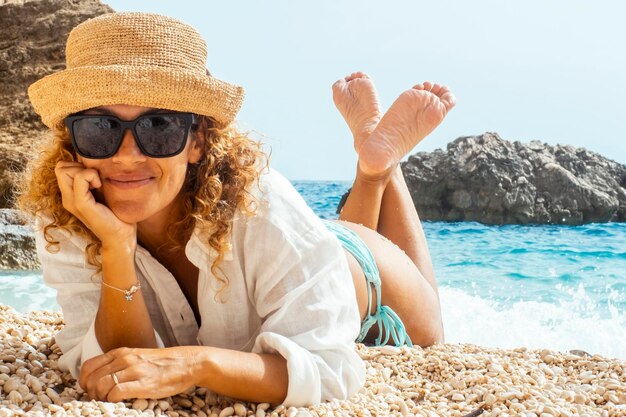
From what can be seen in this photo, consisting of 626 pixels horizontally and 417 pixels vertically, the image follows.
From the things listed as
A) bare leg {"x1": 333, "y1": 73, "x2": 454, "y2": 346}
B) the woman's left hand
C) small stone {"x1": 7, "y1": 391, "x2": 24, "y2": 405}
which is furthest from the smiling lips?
bare leg {"x1": 333, "y1": 73, "x2": 454, "y2": 346}

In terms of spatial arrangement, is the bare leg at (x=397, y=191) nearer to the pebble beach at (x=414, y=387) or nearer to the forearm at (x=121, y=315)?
the pebble beach at (x=414, y=387)

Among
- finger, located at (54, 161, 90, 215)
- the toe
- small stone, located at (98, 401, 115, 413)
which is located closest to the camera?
small stone, located at (98, 401, 115, 413)

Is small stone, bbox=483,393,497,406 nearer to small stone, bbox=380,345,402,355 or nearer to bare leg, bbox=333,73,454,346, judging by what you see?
small stone, bbox=380,345,402,355

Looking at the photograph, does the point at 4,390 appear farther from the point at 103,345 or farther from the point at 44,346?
the point at 44,346

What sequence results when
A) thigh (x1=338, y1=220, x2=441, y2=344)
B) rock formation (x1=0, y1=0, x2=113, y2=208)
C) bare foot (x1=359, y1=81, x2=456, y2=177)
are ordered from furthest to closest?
1. rock formation (x1=0, y1=0, x2=113, y2=208)
2. bare foot (x1=359, y1=81, x2=456, y2=177)
3. thigh (x1=338, y1=220, x2=441, y2=344)

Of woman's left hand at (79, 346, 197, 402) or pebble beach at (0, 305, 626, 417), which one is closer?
woman's left hand at (79, 346, 197, 402)

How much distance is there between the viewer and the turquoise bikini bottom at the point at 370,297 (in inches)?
142

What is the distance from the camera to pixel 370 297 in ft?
11.9

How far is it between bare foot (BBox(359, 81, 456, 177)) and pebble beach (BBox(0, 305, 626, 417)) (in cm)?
120

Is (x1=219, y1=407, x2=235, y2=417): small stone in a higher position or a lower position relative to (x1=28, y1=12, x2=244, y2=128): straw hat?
lower

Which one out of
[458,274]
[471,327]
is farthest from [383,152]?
[458,274]

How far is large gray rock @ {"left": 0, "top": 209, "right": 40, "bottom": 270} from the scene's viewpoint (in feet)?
26.1

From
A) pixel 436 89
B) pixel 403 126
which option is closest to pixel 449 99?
pixel 436 89

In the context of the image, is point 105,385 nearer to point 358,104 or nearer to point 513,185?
point 358,104
